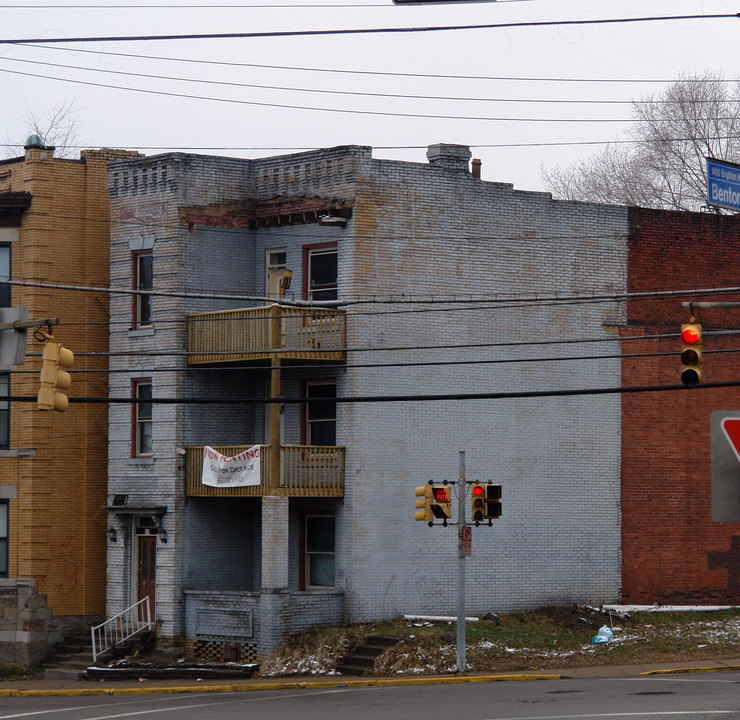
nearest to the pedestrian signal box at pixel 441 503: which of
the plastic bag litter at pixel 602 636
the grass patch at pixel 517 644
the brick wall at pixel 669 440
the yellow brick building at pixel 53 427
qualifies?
the grass patch at pixel 517 644

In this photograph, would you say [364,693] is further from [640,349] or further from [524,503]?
[640,349]

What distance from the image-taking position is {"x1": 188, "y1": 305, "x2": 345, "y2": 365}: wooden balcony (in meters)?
29.6

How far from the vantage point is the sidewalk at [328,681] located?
25734mm

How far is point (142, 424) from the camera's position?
1283 inches

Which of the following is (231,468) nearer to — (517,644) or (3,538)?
(3,538)

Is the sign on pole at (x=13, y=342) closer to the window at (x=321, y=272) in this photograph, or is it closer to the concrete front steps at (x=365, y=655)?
the concrete front steps at (x=365, y=655)

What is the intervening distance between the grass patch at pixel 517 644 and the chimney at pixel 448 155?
1094 cm

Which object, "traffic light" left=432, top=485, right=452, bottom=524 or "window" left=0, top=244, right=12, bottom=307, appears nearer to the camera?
"traffic light" left=432, top=485, right=452, bottom=524

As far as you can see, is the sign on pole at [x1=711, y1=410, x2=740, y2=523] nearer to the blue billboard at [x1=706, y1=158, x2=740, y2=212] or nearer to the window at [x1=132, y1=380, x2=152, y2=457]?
the blue billboard at [x1=706, y1=158, x2=740, y2=212]

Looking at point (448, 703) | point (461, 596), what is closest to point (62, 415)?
point (461, 596)

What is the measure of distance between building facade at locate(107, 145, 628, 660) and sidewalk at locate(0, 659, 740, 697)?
2190 mm

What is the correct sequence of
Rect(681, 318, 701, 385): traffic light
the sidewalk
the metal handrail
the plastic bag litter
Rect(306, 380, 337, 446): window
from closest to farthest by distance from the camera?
1. Rect(681, 318, 701, 385): traffic light
2. the sidewalk
3. the plastic bag litter
4. Rect(306, 380, 337, 446): window
5. the metal handrail

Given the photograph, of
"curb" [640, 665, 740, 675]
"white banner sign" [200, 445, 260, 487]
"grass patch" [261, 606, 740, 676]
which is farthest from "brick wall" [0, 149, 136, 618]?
"curb" [640, 665, 740, 675]

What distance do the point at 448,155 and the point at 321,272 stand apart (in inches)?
175
